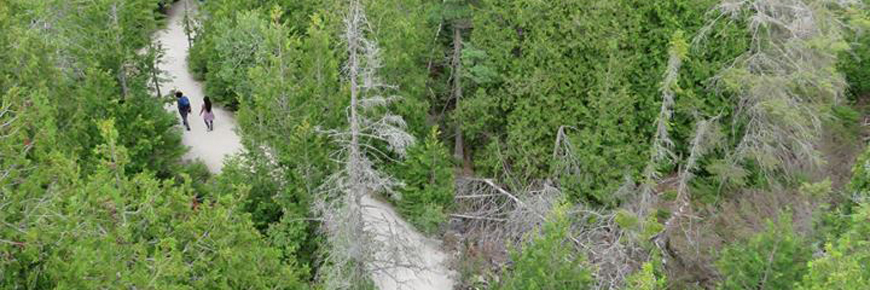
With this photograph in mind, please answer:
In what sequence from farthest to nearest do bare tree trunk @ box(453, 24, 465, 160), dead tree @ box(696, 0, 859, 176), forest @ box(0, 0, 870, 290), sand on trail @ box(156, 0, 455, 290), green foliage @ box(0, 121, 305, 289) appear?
bare tree trunk @ box(453, 24, 465, 160) → sand on trail @ box(156, 0, 455, 290) → dead tree @ box(696, 0, 859, 176) → forest @ box(0, 0, 870, 290) → green foliage @ box(0, 121, 305, 289)

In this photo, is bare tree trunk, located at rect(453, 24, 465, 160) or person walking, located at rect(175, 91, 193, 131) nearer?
bare tree trunk, located at rect(453, 24, 465, 160)

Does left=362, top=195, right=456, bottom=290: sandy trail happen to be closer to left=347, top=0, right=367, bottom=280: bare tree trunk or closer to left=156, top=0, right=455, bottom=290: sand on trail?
left=156, top=0, right=455, bottom=290: sand on trail

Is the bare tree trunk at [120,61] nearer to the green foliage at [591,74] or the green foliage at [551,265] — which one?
the green foliage at [591,74]

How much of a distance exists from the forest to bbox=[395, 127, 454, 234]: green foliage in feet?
0.26

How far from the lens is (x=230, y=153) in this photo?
22062 millimetres

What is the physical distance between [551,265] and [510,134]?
716cm

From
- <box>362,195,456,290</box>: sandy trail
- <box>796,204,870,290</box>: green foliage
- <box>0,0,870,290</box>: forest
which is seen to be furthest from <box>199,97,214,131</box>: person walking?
<box>796,204,870,290</box>: green foliage

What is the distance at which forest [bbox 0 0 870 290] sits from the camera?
1470 centimetres

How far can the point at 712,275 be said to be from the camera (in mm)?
16891

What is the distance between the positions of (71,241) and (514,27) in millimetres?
14129

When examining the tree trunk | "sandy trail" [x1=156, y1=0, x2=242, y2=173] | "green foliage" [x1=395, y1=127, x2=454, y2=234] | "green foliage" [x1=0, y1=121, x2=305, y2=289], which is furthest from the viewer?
"sandy trail" [x1=156, y1=0, x2=242, y2=173]

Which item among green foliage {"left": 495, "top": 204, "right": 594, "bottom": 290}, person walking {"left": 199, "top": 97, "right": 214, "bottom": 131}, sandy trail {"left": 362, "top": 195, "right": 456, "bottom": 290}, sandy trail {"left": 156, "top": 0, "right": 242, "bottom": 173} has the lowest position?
sandy trail {"left": 362, "top": 195, "right": 456, "bottom": 290}

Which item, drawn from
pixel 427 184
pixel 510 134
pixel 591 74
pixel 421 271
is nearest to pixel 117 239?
pixel 421 271

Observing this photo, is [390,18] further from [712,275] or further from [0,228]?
[0,228]
